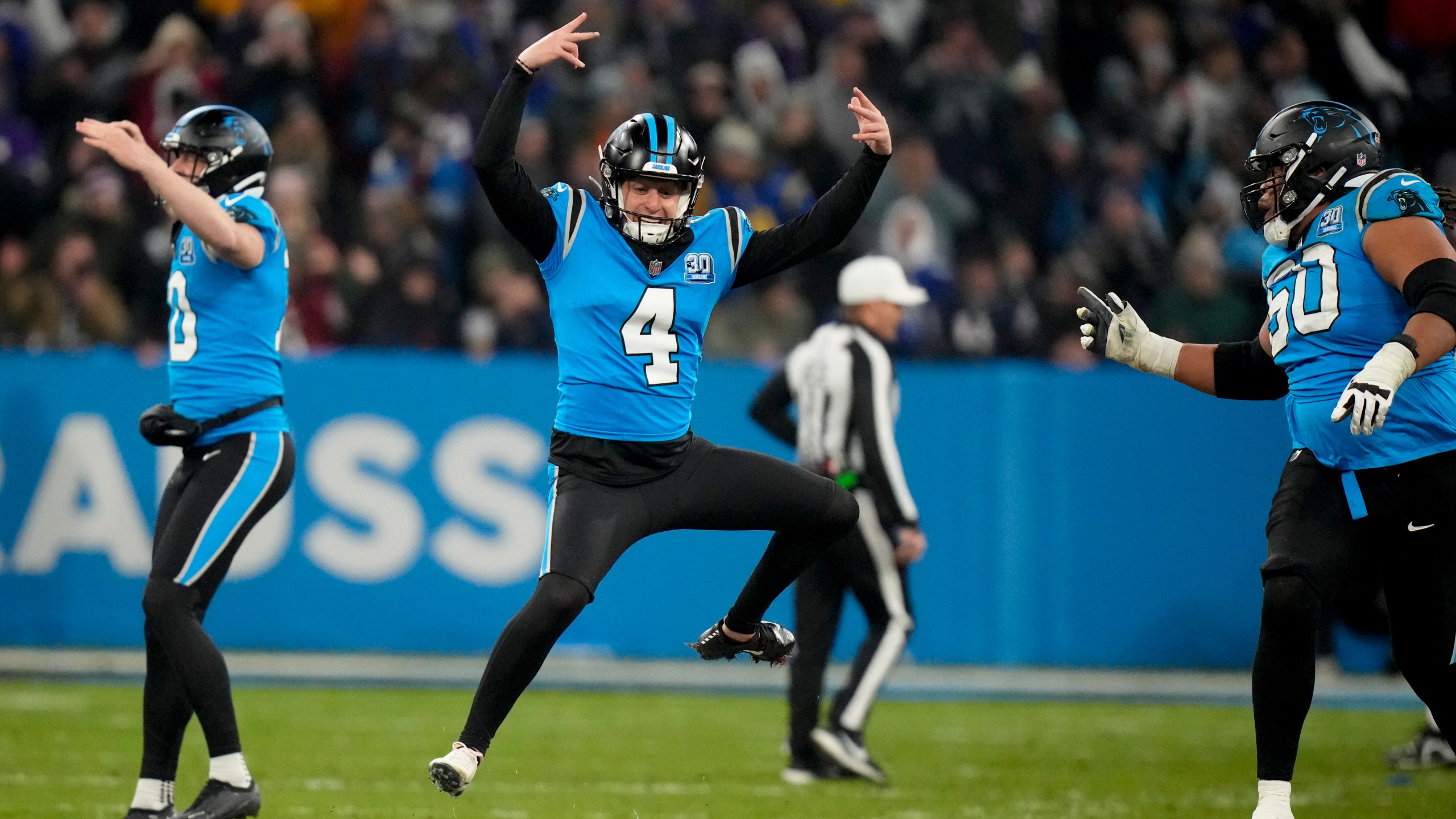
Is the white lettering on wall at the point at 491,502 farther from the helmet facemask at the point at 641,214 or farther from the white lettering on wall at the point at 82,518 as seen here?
the helmet facemask at the point at 641,214

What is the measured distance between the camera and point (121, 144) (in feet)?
17.7

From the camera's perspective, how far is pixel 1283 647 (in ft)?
16.6

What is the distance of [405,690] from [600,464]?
5.08 meters

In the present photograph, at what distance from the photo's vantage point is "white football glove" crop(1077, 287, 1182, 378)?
228 inches

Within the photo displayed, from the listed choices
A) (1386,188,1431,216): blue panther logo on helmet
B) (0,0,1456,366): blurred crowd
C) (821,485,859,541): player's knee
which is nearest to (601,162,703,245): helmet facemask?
(821,485,859,541): player's knee

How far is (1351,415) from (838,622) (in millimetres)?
3153

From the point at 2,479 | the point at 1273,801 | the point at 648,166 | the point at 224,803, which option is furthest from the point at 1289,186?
the point at 2,479

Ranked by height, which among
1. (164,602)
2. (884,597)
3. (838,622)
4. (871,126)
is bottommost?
(838,622)

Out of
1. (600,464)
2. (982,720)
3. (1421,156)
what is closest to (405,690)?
(982,720)

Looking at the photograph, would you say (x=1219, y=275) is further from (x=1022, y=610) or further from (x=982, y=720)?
(x=982, y=720)

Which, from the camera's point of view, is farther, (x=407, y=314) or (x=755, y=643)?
(x=407, y=314)

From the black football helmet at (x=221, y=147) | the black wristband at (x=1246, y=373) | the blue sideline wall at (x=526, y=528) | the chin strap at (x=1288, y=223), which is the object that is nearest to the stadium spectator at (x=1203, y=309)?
the blue sideline wall at (x=526, y=528)

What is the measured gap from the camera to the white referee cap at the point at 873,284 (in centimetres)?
780

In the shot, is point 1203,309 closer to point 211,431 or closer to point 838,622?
point 838,622
